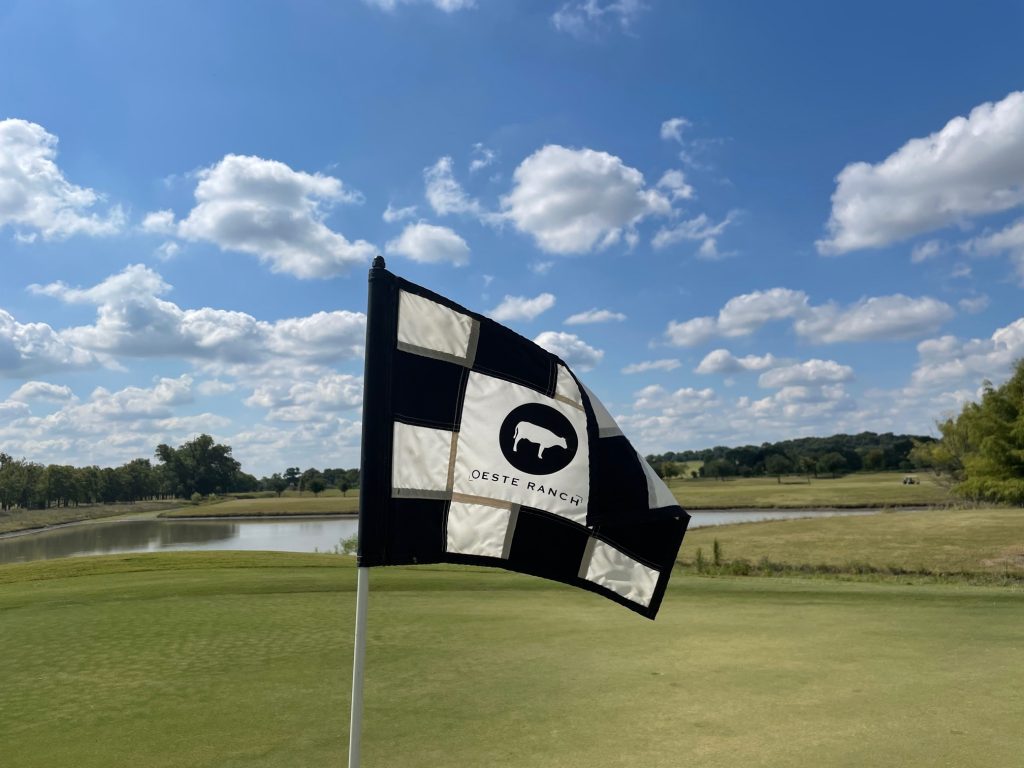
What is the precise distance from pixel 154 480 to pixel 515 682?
144670 mm

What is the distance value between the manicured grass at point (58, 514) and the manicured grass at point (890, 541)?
69.4 metres

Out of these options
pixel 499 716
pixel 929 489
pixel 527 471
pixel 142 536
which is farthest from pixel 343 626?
pixel 929 489

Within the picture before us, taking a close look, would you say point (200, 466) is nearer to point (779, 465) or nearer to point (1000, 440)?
point (779, 465)

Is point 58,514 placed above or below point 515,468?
below

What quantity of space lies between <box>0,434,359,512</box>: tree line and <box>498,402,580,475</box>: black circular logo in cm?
11342

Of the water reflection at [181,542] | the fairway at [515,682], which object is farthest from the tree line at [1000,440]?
the water reflection at [181,542]

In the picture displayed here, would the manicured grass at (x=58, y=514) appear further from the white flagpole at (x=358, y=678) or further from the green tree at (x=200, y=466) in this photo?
the white flagpole at (x=358, y=678)

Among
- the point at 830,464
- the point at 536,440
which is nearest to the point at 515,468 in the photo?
the point at 536,440

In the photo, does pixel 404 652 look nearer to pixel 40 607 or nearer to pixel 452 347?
pixel 452 347

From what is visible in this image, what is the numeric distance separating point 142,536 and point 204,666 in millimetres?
53811

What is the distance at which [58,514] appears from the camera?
9388 cm

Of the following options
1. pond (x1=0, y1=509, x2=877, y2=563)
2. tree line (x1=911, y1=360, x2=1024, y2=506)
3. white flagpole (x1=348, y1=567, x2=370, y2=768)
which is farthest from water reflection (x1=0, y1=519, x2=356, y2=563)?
white flagpole (x1=348, y1=567, x2=370, y2=768)

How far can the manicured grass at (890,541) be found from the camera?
894 inches

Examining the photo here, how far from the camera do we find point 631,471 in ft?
12.4
